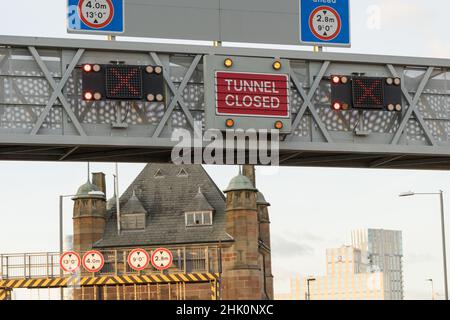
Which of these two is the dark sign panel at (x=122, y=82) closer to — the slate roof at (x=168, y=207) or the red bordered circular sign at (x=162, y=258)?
the red bordered circular sign at (x=162, y=258)

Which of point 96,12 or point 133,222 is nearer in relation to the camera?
point 96,12

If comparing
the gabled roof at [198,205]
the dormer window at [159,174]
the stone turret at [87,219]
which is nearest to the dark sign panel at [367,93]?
the gabled roof at [198,205]

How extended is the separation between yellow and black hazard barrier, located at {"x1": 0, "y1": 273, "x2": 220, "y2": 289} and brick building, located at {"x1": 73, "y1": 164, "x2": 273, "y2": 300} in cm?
4414

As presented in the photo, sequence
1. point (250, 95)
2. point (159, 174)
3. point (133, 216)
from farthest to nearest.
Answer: point (159, 174) < point (133, 216) < point (250, 95)

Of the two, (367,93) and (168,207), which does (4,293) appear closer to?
(367,93)

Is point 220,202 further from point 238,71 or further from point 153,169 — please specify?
point 238,71

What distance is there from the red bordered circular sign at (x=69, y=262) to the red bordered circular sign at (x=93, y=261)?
3.95 m

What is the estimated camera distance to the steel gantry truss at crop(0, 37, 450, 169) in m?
23.9

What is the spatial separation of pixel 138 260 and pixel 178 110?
46210 millimetres

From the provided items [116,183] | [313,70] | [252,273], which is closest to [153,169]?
[116,183]

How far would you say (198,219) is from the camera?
112 metres

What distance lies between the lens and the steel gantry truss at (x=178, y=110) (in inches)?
942

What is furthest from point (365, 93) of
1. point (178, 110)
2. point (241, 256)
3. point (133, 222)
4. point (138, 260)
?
point (133, 222)

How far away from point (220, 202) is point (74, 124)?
300 ft
